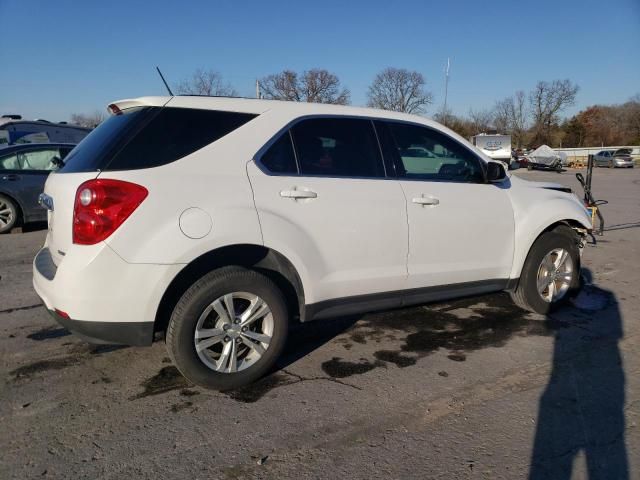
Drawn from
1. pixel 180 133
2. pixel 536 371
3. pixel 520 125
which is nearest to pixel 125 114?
pixel 180 133

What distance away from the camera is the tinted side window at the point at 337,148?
131 inches

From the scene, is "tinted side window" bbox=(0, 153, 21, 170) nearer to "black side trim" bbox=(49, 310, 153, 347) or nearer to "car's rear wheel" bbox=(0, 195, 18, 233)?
"car's rear wheel" bbox=(0, 195, 18, 233)

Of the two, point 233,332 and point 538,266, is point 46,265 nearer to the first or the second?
point 233,332

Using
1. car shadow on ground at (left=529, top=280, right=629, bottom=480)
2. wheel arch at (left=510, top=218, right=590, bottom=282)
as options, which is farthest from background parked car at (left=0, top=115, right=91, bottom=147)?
car shadow on ground at (left=529, top=280, right=629, bottom=480)

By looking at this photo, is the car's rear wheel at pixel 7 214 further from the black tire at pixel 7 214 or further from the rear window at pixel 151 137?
the rear window at pixel 151 137

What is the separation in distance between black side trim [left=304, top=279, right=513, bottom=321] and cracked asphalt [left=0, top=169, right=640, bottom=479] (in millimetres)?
387

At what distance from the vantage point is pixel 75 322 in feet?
9.16

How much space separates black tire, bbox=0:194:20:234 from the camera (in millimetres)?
8695

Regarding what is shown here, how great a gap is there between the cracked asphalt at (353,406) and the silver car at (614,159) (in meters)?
44.4

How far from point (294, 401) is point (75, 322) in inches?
54.7

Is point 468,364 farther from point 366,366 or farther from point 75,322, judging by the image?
point 75,322

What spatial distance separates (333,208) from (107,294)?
1500 mm

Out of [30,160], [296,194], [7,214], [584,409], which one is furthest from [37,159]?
[584,409]

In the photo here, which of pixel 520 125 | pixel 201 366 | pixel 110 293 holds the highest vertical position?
pixel 520 125
